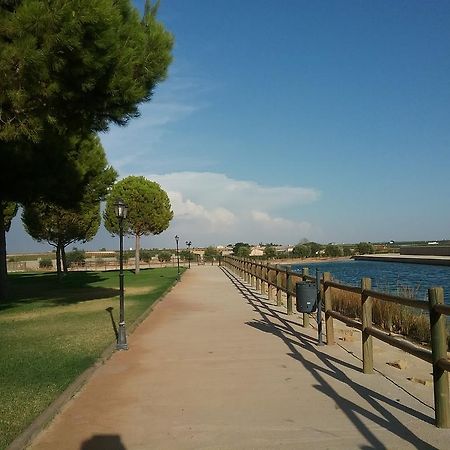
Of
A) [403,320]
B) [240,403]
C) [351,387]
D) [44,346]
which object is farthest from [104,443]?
[403,320]

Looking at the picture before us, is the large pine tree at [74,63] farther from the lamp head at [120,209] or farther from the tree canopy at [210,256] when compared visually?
the tree canopy at [210,256]

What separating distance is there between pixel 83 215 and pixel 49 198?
53.8ft

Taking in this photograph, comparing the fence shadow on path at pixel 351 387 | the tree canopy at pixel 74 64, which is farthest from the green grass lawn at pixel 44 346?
the tree canopy at pixel 74 64

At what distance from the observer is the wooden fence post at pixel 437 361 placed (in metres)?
4.95

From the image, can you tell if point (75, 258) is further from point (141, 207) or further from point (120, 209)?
point (120, 209)

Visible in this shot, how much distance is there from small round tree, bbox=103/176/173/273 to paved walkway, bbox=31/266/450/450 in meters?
33.9

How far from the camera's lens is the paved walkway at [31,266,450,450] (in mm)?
4828

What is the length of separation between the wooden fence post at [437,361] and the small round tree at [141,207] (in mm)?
38879

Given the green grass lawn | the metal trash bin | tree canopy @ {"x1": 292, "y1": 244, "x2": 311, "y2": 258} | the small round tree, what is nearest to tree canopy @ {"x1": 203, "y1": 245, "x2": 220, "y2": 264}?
tree canopy @ {"x1": 292, "y1": 244, "x2": 311, "y2": 258}

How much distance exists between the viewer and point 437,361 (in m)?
5.10

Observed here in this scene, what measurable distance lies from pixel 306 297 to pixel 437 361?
473 cm

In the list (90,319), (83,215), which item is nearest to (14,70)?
(90,319)

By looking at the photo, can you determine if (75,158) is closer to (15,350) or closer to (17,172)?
(17,172)

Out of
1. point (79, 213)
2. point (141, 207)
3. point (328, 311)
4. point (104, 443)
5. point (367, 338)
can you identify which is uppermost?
point (141, 207)
